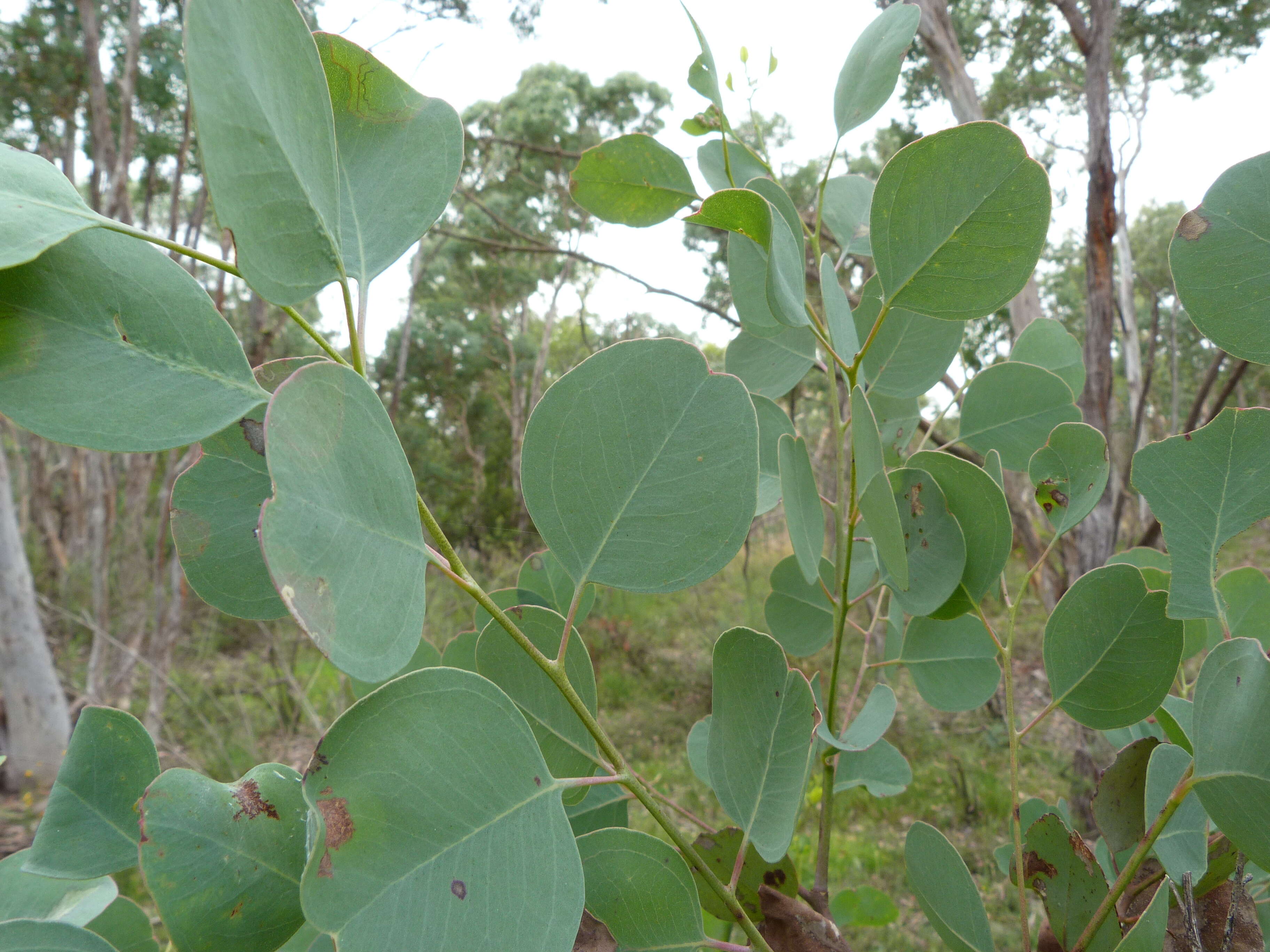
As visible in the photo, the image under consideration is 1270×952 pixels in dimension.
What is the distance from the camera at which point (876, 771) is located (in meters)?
0.34

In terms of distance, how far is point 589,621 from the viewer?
3.75 metres

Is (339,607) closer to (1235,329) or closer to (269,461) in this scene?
(269,461)

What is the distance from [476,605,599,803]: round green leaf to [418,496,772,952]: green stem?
0.02 metres

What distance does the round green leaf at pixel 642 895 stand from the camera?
0.65ft

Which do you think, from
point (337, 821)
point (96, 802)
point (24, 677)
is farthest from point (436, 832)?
point (24, 677)

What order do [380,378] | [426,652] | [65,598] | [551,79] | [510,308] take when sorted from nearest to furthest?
1. [426,652]
2. [65,598]
3. [380,378]
4. [551,79]
5. [510,308]

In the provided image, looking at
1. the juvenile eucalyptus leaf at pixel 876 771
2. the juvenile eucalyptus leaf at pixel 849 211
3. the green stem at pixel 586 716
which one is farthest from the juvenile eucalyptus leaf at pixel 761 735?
the juvenile eucalyptus leaf at pixel 849 211


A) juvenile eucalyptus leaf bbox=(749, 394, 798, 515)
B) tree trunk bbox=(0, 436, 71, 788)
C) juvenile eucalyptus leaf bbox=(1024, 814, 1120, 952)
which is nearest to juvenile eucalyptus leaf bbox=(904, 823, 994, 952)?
juvenile eucalyptus leaf bbox=(1024, 814, 1120, 952)

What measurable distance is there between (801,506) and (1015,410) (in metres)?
0.15

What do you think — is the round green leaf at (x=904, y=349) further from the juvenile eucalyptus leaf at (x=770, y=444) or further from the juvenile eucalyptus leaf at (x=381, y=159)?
the juvenile eucalyptus leaf at (x=381, y=159)

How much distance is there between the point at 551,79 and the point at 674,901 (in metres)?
7.97

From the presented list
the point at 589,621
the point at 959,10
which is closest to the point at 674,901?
the point at 589,621

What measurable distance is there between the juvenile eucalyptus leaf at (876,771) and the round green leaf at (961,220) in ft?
0.67

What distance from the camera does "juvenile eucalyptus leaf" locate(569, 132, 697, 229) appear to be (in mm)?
324
